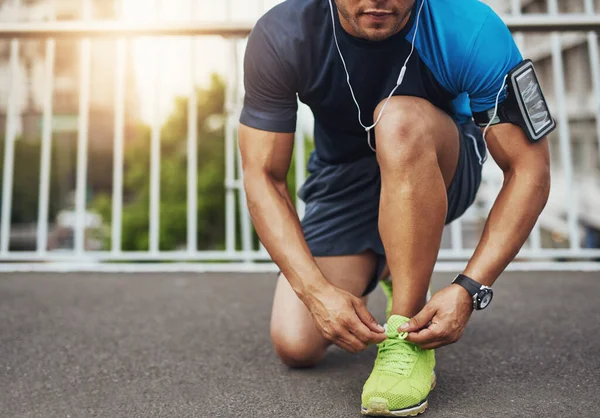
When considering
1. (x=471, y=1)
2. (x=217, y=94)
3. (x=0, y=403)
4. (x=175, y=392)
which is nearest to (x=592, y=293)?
(x=471, y=1)

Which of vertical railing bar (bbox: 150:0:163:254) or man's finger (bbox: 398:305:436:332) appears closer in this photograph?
man's finger (bbox: 398:305:436:332)

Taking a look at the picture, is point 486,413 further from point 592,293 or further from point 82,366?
point 592,293

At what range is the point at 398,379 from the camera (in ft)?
4.11

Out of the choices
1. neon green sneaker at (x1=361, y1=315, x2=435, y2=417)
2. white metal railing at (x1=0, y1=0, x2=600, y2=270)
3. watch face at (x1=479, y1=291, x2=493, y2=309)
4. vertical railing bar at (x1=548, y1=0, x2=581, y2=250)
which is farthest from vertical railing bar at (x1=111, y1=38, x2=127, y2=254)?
watch face at (x1=479, y1=291, x2=493, y2=309)

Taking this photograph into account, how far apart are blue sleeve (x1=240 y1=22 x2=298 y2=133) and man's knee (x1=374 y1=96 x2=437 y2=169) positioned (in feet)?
0.74

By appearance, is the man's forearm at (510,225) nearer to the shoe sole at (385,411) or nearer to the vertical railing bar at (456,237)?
the shoe sole at (385,411)

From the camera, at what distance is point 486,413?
1.22 metres

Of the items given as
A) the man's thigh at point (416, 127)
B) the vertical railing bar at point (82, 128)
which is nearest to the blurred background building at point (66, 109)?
the vertical railing bar at point (82, 128)

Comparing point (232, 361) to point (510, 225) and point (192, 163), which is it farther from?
point (192, 163)

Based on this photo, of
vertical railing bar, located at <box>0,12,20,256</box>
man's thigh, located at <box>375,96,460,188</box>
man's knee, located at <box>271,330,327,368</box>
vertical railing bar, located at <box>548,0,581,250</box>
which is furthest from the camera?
vertical railing bar, located at <box>0,12,20,256</box>

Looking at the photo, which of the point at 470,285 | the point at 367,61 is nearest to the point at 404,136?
the point at 367,61

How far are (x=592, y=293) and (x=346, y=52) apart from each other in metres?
1.60

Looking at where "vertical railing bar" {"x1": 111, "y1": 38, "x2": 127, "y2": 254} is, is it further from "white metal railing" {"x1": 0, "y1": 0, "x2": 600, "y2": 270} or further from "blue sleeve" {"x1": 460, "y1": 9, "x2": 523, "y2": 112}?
"blue sleeve" {"x1": 460, "y1": 9, "x2": 523, "y2": 112}

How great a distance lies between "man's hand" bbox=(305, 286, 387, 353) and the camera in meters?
1.26
